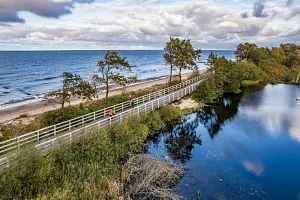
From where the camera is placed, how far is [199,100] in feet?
126

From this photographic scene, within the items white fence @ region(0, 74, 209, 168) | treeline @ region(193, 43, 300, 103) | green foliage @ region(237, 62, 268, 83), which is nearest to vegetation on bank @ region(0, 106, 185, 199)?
white fence @ region(0, 74, 209, 168)

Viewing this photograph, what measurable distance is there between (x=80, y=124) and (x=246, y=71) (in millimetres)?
46408

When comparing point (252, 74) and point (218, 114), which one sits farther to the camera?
point (252, 74)

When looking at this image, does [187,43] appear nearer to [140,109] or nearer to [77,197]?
[140,109]

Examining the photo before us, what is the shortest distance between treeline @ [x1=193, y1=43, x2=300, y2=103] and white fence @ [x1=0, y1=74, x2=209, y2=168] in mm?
3182

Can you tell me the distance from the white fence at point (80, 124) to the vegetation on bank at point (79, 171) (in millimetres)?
901

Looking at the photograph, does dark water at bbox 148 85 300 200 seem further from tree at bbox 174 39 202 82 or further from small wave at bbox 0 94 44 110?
small wave at bbox 0 94 44 110

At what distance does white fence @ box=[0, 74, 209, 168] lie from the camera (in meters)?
14.6

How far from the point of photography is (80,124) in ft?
68.8

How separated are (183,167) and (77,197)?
845 cm

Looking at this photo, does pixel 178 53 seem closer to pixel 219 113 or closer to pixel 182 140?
pixel 219 113

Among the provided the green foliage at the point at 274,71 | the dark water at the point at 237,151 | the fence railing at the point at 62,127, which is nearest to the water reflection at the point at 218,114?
the dark water at the point at 237,151

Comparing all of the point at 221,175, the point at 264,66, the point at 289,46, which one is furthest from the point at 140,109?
the point at 289,46

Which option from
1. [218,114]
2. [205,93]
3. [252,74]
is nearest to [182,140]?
[218,114]
